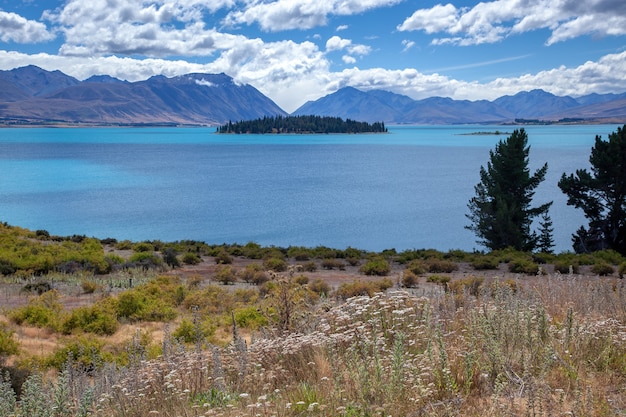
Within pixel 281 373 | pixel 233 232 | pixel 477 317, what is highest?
pixel 477 317

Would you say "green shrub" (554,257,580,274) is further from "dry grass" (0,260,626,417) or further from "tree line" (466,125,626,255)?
"dry grass" (0,260,626,417)

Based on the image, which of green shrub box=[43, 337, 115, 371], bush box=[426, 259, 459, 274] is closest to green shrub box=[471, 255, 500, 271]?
bush box=[426, 259, 459, 274]

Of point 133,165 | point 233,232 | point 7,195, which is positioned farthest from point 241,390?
point 133,165

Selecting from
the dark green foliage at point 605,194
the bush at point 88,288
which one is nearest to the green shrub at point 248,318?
the bush at point 88,288

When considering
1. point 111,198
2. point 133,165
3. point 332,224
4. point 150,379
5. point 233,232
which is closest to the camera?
point 150,379

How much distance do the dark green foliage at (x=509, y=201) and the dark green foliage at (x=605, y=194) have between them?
2.46 meters

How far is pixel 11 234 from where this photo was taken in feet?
101

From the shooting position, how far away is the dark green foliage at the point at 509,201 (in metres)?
32.4

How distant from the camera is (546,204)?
33188 millimetres

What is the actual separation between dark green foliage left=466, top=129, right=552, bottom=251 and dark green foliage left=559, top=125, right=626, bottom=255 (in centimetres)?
246

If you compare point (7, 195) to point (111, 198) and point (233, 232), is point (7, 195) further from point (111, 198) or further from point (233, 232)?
point (233, 232)

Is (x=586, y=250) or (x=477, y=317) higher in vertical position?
(x=477, y=317)

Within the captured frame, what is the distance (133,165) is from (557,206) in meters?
78.6

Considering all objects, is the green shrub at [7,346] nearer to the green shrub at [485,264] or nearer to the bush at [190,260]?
the bush at [190,260]
